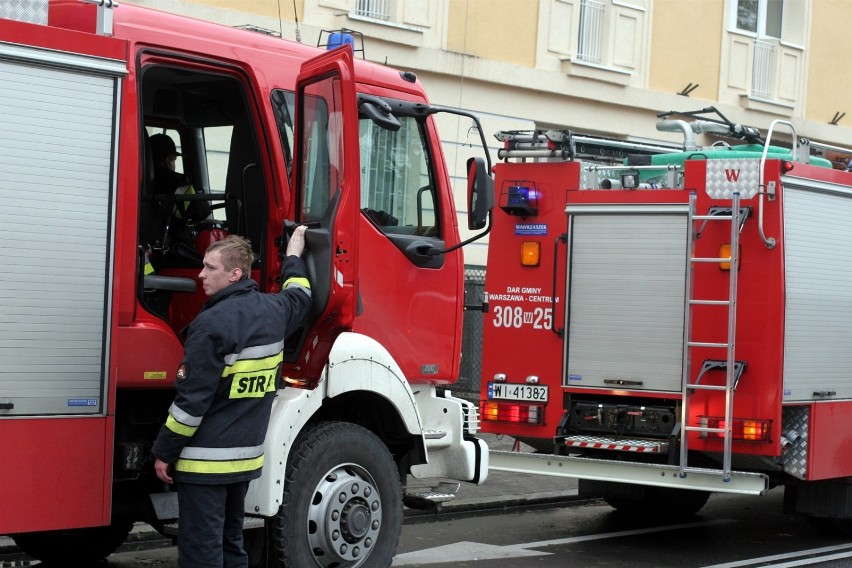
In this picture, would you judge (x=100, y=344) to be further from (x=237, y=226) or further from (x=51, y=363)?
(x=237, y=226)

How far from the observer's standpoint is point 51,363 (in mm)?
5312

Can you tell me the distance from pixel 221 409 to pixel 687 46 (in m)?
14.6

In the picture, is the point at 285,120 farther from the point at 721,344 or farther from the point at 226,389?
the point at 721,344

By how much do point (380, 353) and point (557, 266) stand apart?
2630mm

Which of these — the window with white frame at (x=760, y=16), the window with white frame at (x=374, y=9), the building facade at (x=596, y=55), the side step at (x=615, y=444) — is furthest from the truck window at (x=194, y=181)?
the window with white frame at (x=760, y=16)

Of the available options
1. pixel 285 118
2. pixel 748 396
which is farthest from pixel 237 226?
pixel 748 396

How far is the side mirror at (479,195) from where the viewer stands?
6730 millimetres

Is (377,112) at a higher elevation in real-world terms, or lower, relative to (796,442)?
higher

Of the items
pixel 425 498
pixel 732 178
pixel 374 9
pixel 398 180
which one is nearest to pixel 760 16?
pixel 374 9

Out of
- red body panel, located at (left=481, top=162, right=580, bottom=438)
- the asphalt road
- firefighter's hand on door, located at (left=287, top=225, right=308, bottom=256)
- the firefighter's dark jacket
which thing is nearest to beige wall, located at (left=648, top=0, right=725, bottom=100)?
the asphalt road

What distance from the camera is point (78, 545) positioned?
7348 mm

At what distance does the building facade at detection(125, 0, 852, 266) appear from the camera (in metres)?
15.2

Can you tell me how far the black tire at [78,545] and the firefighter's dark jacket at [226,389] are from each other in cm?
194

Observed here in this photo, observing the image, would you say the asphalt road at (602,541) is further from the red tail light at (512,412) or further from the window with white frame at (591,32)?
the window with white frame at (591,32)
